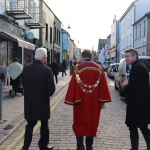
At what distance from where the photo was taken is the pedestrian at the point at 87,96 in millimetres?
5508

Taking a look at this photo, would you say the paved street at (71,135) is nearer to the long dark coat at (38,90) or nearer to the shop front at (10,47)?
the long dark coat at (38,90)

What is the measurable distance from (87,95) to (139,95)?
0.89 meters

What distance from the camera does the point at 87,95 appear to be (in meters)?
5.51

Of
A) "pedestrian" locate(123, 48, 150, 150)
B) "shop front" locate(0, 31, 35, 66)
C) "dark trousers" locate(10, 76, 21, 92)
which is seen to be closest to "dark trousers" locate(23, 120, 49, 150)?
"pedestrian" locate(123, 48, 150, 150)

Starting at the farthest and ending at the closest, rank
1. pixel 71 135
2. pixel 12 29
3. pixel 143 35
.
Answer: pixel 143 35 → pixel 12 29 → pixel 71 135

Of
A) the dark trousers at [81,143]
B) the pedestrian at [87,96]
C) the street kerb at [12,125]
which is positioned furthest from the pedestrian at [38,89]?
the street kerb at [12,125]

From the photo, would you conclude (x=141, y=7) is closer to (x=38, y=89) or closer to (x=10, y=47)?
(x=10, y=47)

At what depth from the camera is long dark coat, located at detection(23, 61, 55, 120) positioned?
218 inches

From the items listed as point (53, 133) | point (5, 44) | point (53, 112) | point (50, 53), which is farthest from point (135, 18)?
point (53, 133)

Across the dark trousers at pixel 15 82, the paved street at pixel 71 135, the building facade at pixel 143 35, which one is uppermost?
the building facade at pixel 143 35

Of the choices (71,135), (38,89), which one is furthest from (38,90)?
(71,135)

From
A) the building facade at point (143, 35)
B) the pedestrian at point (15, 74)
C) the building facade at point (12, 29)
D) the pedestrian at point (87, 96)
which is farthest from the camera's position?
the building facade at point (143, 35)

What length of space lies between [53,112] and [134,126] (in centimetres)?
521

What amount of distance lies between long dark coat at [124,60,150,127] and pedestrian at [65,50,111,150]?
429 mm
